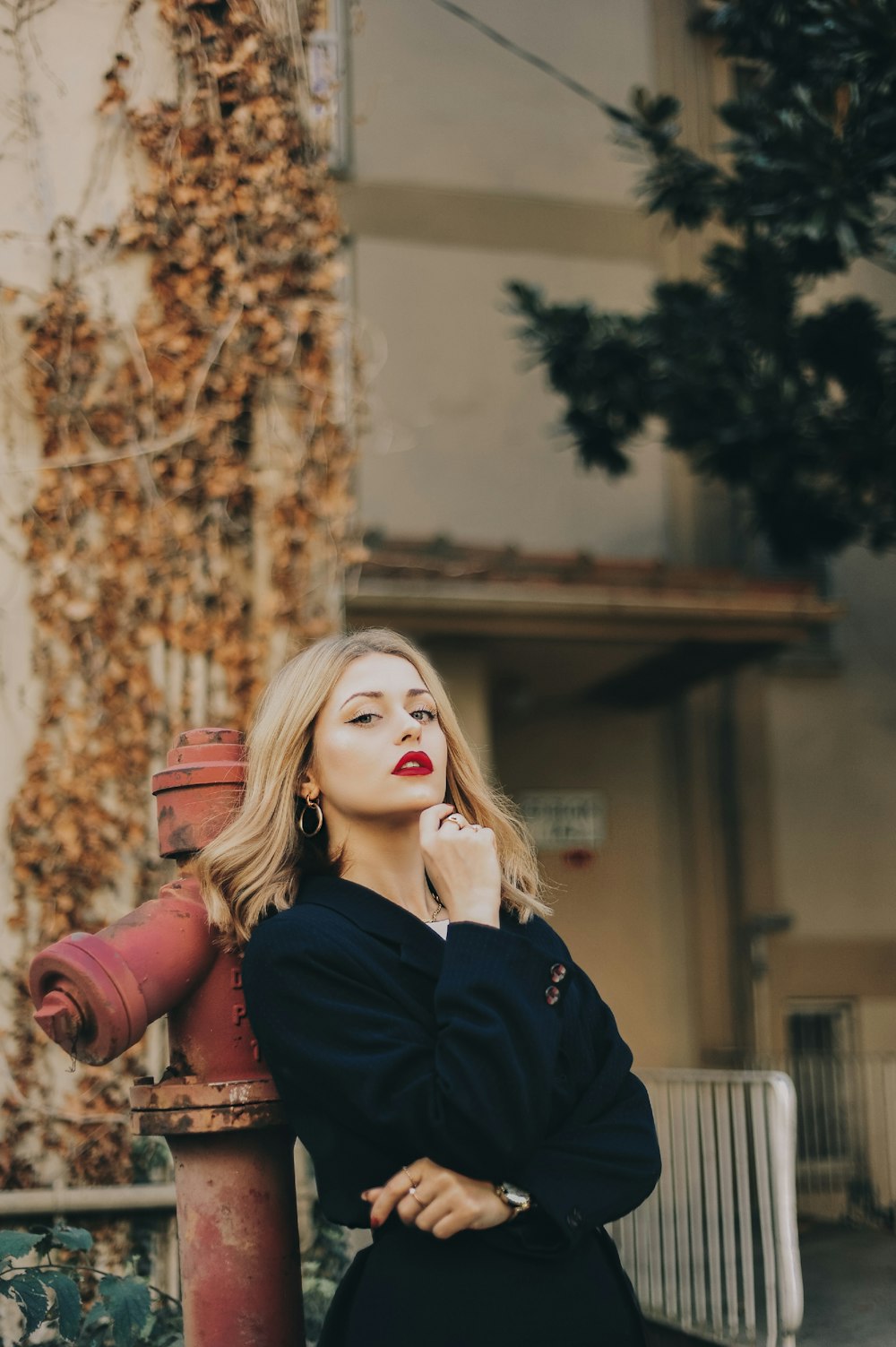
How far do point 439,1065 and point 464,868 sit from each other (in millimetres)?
313

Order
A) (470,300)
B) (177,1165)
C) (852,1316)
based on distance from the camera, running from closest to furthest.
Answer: (177,1165) → (852,1316) → (470,300)

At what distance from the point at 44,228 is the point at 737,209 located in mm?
3724

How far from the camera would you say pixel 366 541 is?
362 inches

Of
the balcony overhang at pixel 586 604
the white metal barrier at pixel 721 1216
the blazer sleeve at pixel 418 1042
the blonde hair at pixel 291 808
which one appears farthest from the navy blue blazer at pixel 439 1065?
the balcony overhang at pixel 586 604

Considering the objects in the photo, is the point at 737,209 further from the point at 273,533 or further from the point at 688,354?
the point at 273,533

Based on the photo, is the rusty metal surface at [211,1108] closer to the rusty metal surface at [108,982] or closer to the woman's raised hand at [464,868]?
the rusty metal surface at [108,982]

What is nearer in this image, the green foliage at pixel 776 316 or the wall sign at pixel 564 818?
the green foliage at pixel 776 316

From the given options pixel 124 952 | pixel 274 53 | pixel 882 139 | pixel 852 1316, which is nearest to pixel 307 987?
pixel 124 952

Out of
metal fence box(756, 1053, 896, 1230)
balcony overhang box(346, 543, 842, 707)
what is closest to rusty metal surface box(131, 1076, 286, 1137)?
balcony overhang box(346, 543, 842, 707)

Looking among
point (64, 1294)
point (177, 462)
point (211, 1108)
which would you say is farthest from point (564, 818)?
point (211, 1108)

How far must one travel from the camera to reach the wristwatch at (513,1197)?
193 centimetres

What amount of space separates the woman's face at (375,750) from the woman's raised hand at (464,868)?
15cm

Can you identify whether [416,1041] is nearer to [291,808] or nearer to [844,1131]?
[291,808]

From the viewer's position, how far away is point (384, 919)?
2.14m
